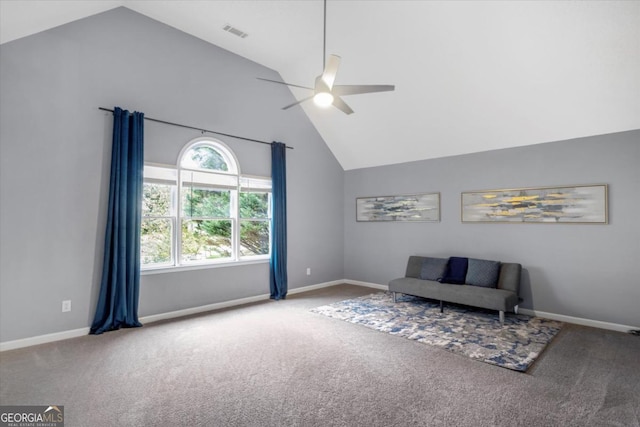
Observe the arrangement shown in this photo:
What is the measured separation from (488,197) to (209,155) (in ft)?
14.8

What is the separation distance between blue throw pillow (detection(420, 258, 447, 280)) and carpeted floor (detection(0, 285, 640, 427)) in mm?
1719

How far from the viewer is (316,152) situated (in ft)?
21.7

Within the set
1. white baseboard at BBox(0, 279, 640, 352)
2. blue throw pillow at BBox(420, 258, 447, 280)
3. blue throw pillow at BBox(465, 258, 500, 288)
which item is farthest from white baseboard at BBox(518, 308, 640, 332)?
blue throw pillow at BBox(420, 258, 447, 280)

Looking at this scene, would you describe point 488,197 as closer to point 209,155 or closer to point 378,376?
point 378,376

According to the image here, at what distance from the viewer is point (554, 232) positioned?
4.55 m

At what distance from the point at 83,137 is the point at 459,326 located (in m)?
5.22

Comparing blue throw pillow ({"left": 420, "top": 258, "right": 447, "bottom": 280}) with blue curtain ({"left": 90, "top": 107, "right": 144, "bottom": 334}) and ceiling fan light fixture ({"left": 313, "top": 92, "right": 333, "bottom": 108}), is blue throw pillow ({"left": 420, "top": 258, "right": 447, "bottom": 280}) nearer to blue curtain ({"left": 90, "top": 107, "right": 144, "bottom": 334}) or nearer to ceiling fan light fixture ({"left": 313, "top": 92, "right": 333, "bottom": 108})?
ceiling fan light fixture ({"left": 313, "top": 92, "right": 333, "bottom": 108})

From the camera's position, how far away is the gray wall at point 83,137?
→ 135 inches

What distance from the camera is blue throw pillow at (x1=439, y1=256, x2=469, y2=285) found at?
16.5 ft

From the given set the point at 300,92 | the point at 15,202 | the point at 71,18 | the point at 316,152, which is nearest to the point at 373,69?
the point at 300,92

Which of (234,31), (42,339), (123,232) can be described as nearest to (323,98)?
(234,31)

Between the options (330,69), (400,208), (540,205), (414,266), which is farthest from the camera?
(400,208)

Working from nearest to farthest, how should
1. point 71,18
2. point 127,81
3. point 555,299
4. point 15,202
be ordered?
1. point 15,202
2. point 71,18
3. point 127,81
4. point 555,299

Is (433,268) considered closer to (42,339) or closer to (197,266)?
(197,266)
